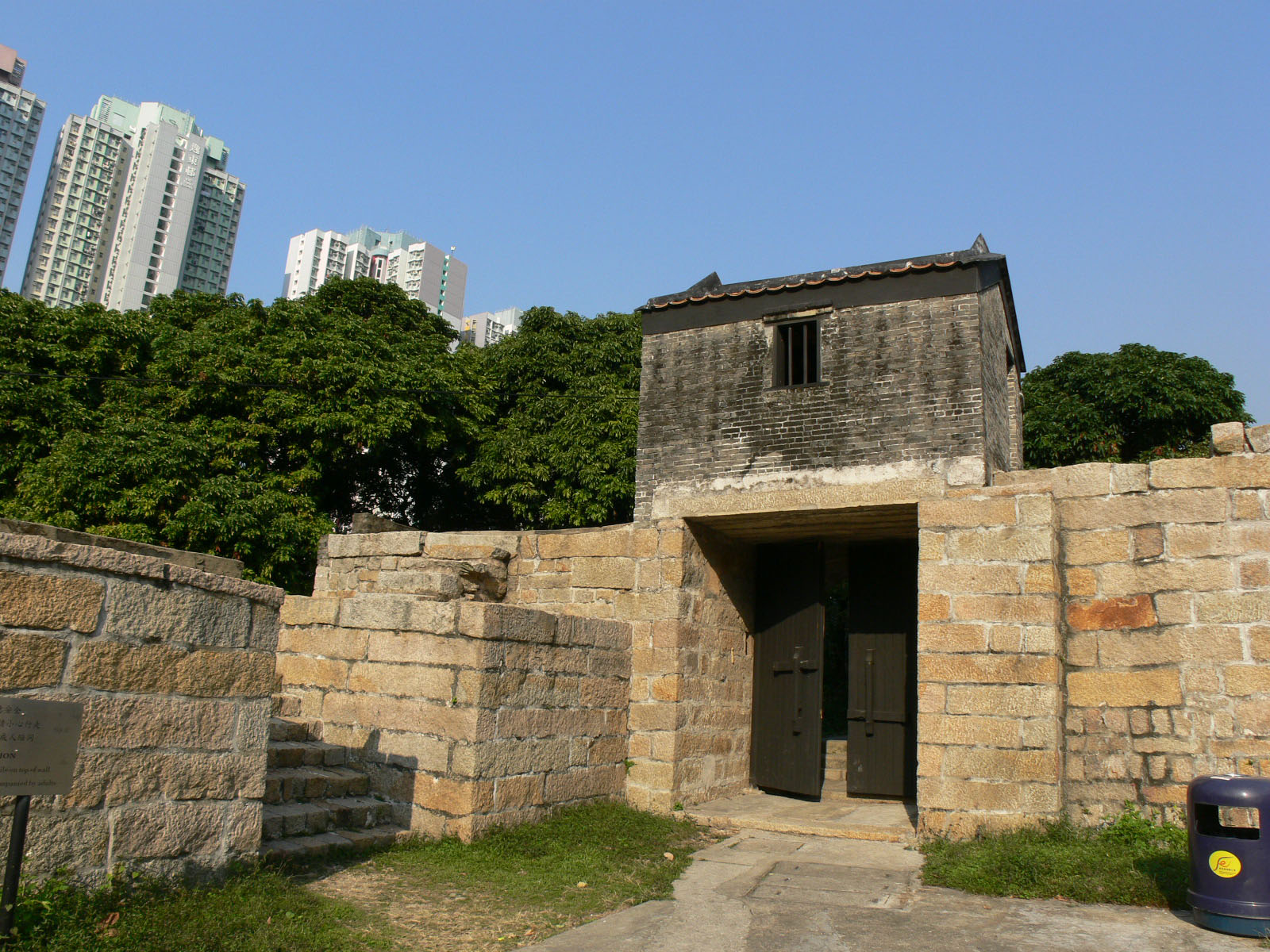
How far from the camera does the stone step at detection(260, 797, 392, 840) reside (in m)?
5.58

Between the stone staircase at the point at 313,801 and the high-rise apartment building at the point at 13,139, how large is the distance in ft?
323

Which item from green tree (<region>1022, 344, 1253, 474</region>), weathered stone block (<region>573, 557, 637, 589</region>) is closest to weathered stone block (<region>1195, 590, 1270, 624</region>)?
weathered stone block (<region>573, 557, 637, 589</region>)

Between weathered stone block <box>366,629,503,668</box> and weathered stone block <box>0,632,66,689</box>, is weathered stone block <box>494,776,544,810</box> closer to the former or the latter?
weathered stone block <box>366,629,503,668</box>

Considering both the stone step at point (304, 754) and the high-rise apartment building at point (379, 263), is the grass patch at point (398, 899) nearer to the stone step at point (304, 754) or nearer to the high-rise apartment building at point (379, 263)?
the stone step at point (304, 754)

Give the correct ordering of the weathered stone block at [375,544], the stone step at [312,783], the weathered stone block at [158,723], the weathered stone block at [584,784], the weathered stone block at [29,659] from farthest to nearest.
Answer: the weathered stone block at [375,544], the weathered stone block at [584,784], the stone step at [312,783], the weathered stone block at [158,723], the weathered stone block at [29,659]

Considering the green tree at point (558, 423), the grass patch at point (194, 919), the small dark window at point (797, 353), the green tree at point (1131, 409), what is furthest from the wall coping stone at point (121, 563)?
the green tree at point (1131, 409)

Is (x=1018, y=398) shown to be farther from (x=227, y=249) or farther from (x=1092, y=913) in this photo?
(x=227, y=249)

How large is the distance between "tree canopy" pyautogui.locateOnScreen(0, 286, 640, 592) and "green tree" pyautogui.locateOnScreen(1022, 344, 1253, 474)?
29.2 feet

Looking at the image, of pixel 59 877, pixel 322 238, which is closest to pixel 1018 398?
pixel 59 877

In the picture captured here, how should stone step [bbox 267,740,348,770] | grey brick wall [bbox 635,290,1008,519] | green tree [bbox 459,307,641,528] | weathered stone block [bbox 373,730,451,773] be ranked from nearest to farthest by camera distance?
stone step [bbox 267,740,348,770], weathered stone block [bbox 373,730,451,773], grey brick wall [bbox 635,290,1008,519], green tree [bbox 459,307,641,528]

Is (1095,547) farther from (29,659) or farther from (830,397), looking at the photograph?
(29,659)

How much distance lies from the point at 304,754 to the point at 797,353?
19.6 ft

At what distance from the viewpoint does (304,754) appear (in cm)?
656

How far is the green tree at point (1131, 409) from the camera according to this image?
59.7 ft
